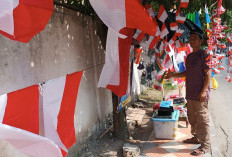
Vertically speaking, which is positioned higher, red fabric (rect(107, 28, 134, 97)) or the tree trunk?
red fabric (rect(107, 28, 134, 97))

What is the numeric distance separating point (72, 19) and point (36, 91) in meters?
2.54

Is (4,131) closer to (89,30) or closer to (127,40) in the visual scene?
(127,40)

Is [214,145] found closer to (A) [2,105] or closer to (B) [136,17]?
(B) [136,17]

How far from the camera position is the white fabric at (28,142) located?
1576 mm

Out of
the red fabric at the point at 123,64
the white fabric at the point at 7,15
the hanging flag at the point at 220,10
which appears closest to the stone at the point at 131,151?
the red fabric at the point at 123,64

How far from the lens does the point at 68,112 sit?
222cm

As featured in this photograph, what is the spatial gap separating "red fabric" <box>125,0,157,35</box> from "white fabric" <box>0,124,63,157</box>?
134 centimetres

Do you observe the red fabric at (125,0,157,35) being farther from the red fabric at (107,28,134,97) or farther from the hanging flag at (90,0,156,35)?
the red fabric at (107,28,134,97)

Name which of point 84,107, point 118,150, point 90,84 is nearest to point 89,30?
point 90,84

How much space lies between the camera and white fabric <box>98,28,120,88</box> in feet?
9.65

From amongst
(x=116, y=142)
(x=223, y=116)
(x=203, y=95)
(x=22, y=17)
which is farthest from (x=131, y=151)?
(x=223, y=116)

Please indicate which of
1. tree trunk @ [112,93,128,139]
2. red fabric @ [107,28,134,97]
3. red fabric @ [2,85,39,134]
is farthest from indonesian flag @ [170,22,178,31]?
red fabric @ [2,85,39,134]

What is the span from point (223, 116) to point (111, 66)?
15.9 ft

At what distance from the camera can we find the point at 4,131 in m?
1.56
